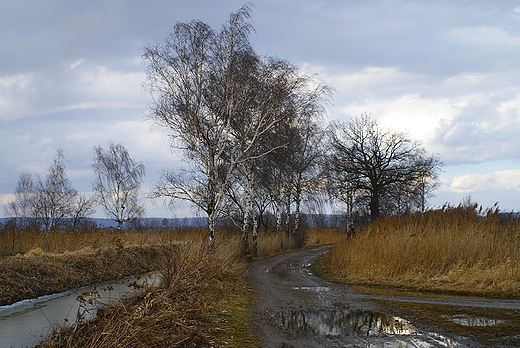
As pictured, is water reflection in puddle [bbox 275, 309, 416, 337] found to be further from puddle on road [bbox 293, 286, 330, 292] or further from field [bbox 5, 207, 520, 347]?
puddle on road [bbox 293, 286, 330, 292]

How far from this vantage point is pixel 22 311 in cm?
1071

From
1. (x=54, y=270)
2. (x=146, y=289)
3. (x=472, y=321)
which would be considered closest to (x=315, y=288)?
(x=472, y=321)

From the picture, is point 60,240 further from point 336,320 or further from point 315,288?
point 336,320

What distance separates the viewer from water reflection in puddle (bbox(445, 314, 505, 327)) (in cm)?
778

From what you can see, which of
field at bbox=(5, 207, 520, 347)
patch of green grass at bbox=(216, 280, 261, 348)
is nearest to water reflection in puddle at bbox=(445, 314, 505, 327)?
field at bbox=(5, 207, 520, 347)

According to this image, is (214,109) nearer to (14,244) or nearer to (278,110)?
(278,110)

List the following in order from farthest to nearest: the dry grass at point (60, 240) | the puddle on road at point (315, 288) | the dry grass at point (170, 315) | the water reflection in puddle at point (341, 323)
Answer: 1. the dry grass at point (60, 240)
2. the puddle on road at point (315, 288)
3. the water reflection in puddle at point (341, 323)
4. the dry grass at point (170, 315)

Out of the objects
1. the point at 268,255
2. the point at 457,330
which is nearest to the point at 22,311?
the point at 457,330

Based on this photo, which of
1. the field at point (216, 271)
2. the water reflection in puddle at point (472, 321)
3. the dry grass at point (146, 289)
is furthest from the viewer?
the water reflection in puddle at point (472, 321)

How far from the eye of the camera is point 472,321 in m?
8.04

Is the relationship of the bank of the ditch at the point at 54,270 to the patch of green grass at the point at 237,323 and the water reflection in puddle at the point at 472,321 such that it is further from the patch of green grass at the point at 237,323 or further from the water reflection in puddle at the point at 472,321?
the water reflection in puddle at the point at 472,321

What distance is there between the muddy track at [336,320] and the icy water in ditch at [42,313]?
8.99 ft

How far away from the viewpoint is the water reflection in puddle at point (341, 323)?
761 cm

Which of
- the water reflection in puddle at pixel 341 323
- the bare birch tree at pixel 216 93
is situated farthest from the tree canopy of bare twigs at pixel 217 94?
the water reflection in puddle at pixel 341 323
